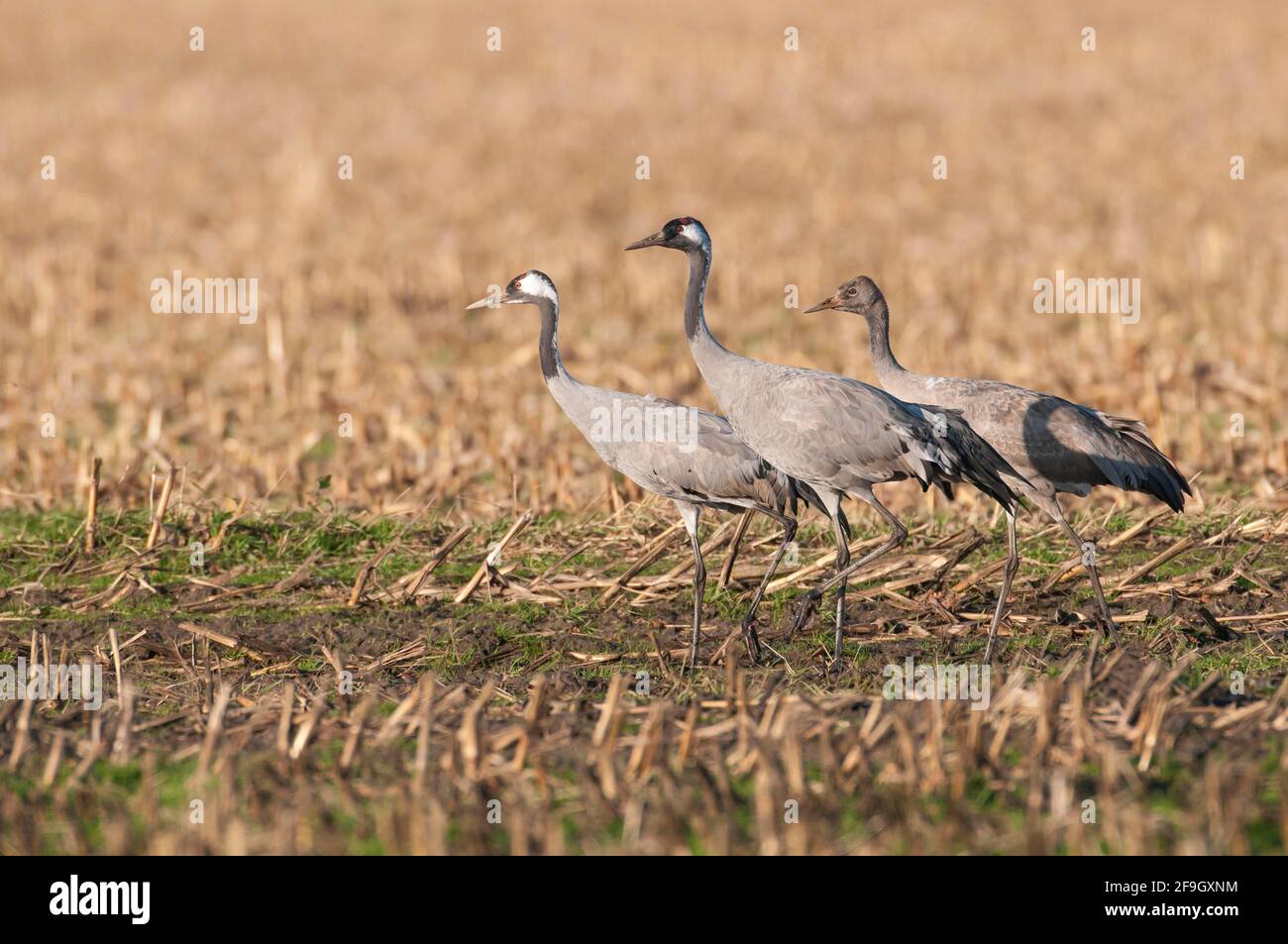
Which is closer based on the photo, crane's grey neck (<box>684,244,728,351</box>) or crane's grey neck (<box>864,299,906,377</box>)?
crane's grey neck (<box>684,244,728,351</box>)

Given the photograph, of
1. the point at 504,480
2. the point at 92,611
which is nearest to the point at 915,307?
the point at 504,480

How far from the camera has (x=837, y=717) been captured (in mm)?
5902

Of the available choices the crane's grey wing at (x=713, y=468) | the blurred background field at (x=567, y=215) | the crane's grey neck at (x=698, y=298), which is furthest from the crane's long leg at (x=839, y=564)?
the blurred background field at (x=567, y=215)

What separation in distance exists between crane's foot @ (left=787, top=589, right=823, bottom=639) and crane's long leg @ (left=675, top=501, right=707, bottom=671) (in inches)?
17.0

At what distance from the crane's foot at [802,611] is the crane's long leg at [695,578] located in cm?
43

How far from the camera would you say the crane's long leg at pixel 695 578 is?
7.31 m

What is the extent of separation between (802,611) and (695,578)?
Result: 65 cm

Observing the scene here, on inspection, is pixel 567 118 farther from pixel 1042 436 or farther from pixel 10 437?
pixel 1042 436

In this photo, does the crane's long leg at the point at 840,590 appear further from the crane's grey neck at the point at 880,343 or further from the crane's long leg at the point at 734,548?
the crane's grey neck at the point at 880,343

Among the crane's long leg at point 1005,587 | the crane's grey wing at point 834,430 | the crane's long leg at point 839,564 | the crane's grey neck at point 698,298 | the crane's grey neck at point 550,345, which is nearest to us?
the crane's long leg at point 1005,587

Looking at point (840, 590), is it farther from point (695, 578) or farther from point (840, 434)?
point (695, 578)

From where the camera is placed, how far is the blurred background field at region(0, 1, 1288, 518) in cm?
1153

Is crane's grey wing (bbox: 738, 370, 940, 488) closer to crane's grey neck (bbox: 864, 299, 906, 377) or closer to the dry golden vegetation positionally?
the dry golden vegetation

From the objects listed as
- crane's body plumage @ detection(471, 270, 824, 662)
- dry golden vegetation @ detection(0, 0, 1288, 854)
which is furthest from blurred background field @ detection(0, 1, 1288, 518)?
crane's body plumage @ detection(471, 270, 824, 662)
